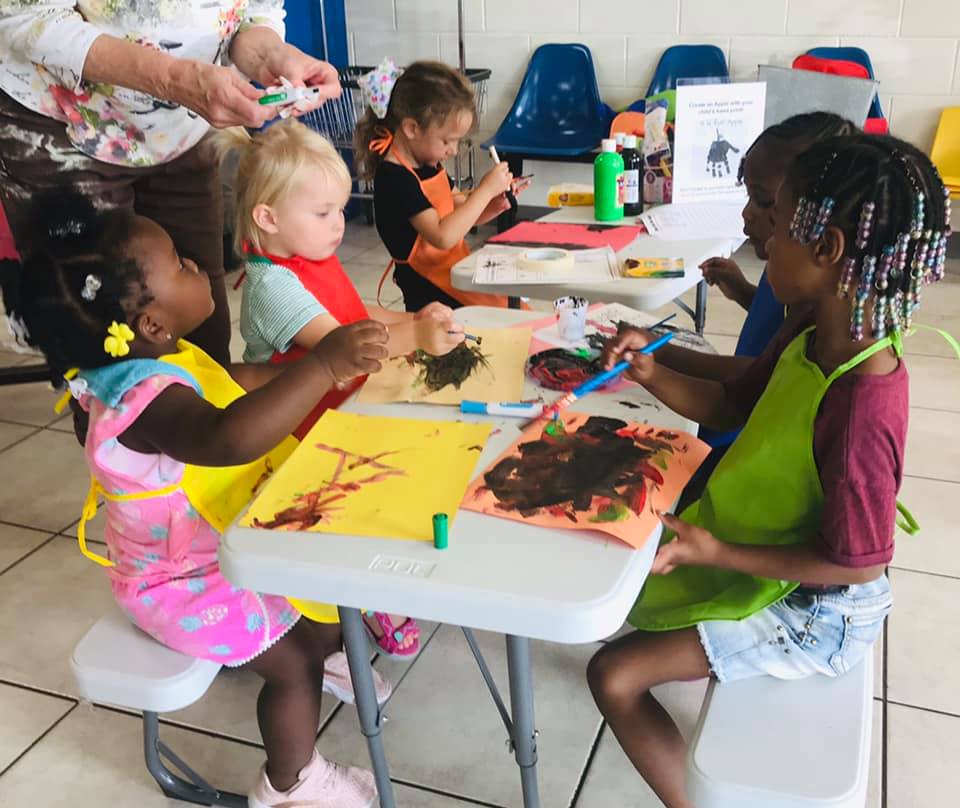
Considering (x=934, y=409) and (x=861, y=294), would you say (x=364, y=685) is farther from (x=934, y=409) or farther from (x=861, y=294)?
(x=934, y=409)

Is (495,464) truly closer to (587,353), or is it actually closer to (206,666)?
(587,353)

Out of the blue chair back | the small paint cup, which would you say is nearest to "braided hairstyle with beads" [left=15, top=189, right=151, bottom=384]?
the small paint cup

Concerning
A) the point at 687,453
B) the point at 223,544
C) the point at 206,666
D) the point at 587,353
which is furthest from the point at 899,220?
the point at 206,666

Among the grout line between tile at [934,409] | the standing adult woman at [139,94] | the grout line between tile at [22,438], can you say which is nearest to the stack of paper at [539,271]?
the standing adult woman at [139,94]

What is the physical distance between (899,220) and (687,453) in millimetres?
353

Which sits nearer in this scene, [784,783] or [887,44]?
[784,783]

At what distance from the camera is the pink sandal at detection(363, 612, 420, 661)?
1813 millimetres

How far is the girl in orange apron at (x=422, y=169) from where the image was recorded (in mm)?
2275

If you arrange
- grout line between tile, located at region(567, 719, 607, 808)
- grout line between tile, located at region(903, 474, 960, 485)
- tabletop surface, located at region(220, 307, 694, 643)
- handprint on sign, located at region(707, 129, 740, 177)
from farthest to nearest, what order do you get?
1. grout line between tile, located at region(903, 474, 960, 485)
2. handprint on sign, located at region(707, 129, 740, 177)
3. grout line between tile, located at region(567, 719, 607, 808)
4. tabletop surface, located at region(220, 307, 694, 643)

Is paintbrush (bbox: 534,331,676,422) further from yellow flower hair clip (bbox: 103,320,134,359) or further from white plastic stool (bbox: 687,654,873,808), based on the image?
yellow flower hair clip (bbox: 103,320,134,359)

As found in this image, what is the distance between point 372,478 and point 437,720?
0.81 meters

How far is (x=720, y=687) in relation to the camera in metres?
1.11

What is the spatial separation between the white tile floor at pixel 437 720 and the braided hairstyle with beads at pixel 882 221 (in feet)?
3.00

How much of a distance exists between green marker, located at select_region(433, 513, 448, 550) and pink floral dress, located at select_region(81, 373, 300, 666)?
18.8 inches
